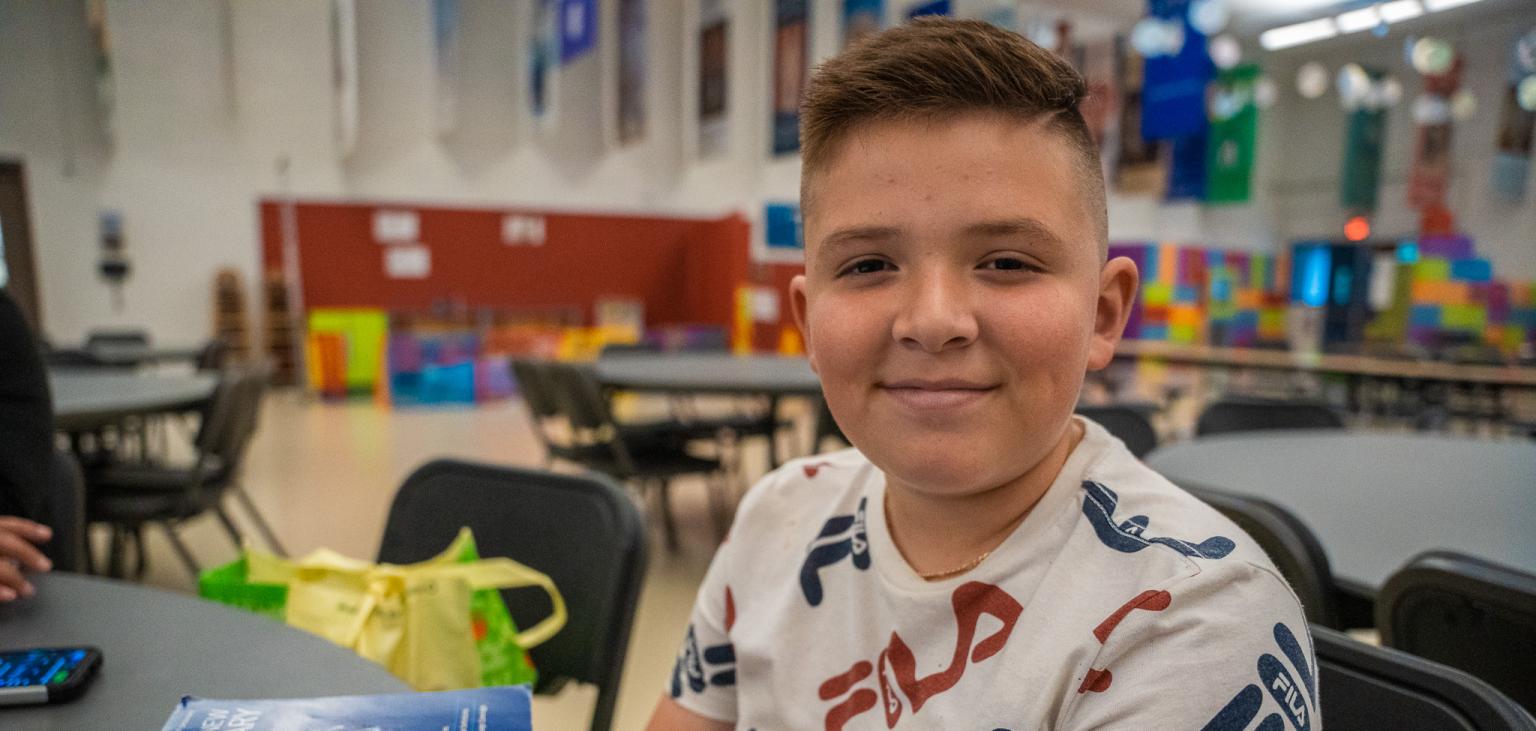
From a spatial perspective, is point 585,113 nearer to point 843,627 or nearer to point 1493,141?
point 843,627

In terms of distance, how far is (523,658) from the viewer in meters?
1.13

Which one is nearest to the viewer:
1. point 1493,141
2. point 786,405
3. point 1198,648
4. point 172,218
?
point 1198,648

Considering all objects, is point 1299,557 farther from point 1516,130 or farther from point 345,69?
point 1516,130

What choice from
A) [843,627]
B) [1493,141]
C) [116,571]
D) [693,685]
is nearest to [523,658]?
[693,685]

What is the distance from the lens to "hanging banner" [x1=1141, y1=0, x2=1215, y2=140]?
17.9ft

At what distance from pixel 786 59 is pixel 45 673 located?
5851 mm

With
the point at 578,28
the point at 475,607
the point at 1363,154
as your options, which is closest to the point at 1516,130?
Result: the point at 1363,154

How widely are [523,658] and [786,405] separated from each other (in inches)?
285

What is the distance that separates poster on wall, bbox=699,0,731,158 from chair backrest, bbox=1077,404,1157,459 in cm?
594

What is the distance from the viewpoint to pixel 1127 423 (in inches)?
83.4

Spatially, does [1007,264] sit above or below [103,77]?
below

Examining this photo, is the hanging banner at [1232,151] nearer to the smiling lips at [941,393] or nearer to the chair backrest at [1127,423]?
the chair backrest at [1127,423]

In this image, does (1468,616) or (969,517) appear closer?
(969,517)

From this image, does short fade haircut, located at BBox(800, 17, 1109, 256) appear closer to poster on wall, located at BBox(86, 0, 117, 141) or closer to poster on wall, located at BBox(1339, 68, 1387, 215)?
poster on wall, located at BBox(86, 0, 117, 141)
